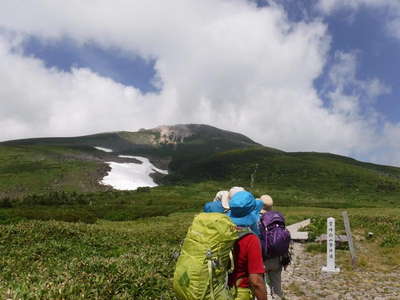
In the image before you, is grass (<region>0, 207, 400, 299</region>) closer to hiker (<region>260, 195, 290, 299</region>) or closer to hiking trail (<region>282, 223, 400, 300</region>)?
hiking trail (<region>282, 223, 400, 300</region>)

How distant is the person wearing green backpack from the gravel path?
7191 mm

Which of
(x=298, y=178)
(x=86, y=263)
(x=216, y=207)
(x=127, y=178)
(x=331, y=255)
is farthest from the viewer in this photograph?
(x=298, y=178)

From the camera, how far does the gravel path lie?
11.0 m

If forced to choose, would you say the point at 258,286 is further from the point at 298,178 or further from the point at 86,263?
the point at 298,178

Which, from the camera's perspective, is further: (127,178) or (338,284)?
(127,178)

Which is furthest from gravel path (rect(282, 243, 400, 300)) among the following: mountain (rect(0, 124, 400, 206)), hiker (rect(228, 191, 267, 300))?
mountain (rect(0, 124, 400, 206))

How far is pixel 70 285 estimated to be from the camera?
7.03 m

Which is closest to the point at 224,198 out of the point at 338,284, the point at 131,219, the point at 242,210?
the point at 242,210

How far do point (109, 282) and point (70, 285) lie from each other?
0.86 meters

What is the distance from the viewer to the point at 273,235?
7125 millimetres

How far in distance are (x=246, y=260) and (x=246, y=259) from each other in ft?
0.05

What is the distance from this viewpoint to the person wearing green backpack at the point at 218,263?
4.14 m

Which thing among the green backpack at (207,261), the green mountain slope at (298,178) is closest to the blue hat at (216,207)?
the green backpack at (207,261)

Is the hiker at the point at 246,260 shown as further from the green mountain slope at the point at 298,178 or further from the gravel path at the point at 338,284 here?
the green mountain slope at the point at 298,178
